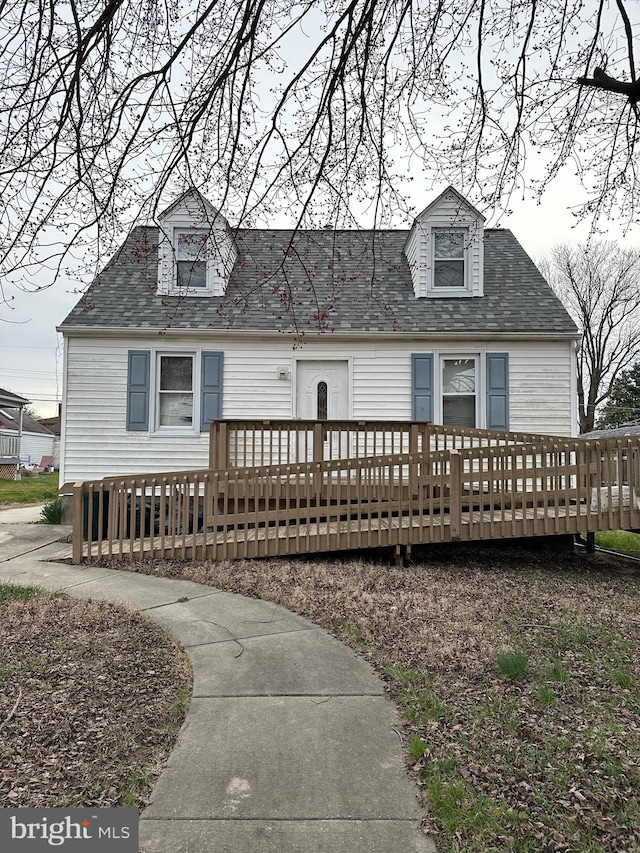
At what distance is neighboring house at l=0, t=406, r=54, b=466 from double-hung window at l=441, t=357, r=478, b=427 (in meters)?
28.2

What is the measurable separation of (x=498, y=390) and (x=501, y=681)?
6.78 meters

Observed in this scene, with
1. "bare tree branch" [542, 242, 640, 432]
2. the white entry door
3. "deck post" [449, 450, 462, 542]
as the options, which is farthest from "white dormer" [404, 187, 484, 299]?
"bare tree branch" [542, 242, 640, 432]

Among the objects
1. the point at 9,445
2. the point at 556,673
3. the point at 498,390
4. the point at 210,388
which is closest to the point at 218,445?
the point at 210,388

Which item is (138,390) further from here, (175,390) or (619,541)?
(619,541)

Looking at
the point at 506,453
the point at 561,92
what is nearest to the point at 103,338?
the point at 506,453

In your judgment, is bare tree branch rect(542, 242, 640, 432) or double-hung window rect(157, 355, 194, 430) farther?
bare tree branch rect(542, 242, 640, 432)

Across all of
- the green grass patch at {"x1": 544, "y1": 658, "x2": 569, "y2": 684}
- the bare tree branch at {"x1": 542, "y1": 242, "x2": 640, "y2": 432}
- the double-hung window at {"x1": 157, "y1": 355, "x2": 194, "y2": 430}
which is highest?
the bare tree branch at {"x1": 542, "y1": 242, "x2": 640, "y2": 432}

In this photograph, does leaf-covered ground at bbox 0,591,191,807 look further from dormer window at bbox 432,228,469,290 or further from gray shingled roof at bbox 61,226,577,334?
dormer window at bbox 432,228,469,290

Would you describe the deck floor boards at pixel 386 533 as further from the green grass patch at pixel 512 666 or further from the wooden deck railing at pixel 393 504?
the green grass patch at pixel 512 666

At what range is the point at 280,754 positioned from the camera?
257 centimetres

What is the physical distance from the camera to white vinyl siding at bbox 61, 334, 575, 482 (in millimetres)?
9398

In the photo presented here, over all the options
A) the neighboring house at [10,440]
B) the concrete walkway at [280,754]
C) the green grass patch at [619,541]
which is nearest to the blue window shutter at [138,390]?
the concrete walkway at [280,754]

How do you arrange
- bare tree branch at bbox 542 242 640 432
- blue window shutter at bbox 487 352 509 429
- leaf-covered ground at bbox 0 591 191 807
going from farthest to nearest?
bare tree branch at bbox 542 242 640 432 → blue window shutter at bbox 487 352 509 429 → leaf-covered ground at bbox 0 591 191 807

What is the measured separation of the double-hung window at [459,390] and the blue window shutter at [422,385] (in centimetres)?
30
